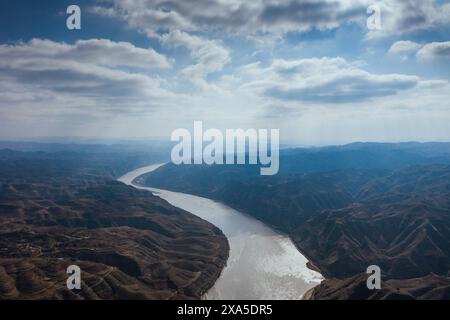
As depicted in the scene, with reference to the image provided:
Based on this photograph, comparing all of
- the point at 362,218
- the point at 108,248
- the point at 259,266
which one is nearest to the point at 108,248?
the point at 108,248

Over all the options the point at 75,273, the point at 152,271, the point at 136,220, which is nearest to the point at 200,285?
the point at 152,271

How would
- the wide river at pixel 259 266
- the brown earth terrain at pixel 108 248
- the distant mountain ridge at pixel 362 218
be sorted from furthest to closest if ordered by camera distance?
the distant mountain ridge at pixel 362 218 < the wide river at pixel 259 266 < the brown earth terrain at pixel 108 248

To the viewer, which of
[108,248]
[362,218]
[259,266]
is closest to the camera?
[108,248]

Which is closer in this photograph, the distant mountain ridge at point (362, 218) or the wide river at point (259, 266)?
the wide river at point (259, 266)

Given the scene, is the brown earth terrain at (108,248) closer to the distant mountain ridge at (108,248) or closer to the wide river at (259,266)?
the distant mountain ridge at (108,248)

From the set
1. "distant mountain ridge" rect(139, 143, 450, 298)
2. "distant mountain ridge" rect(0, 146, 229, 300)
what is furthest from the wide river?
"distant mountain ridge" rect(139, 143, 450, 298)

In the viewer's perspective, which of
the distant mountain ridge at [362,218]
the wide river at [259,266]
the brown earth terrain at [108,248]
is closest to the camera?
the brown earth terrain at [108,248]

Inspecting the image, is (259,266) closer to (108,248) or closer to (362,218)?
(108,248)

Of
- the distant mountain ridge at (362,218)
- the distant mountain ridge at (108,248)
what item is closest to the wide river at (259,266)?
the distant mountain ridge at (108,248)
